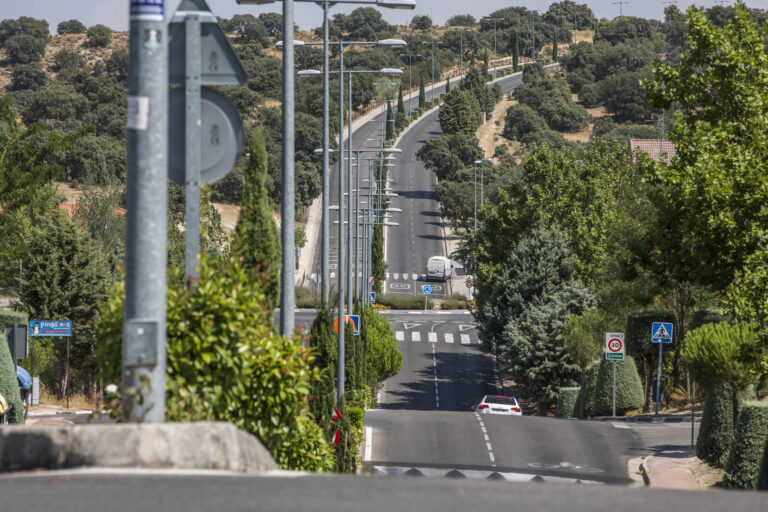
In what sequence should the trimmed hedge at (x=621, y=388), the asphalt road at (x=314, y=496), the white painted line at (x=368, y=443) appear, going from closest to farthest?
1. the asphalt road at (x=314, y=496)
2. the white painted line at (x=368, y=443)
3. the trimmed hedge at (x=621, y=388)

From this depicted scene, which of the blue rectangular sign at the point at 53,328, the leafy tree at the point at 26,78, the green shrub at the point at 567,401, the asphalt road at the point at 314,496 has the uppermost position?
the leafy tree at the point at 26,78

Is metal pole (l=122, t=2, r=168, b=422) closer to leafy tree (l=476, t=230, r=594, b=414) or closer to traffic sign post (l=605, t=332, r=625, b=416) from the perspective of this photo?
traffic sign post (l=605, t=332, r=625, b=416)

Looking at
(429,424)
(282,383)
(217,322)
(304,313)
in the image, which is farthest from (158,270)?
(304,313)

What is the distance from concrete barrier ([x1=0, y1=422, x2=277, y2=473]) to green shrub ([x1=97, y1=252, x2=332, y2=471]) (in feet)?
2.82

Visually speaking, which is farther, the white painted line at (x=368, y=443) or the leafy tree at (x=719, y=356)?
the white painted line at (x=368, y=443)

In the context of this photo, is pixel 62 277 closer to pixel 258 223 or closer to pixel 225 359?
pixel 258 223

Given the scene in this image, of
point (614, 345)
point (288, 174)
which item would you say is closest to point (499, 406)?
point (614, 345)

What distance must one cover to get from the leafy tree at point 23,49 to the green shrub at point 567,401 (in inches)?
6073

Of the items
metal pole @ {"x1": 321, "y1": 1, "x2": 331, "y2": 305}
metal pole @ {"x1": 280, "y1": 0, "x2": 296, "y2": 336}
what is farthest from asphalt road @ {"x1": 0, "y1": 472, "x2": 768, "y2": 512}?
metal pole @ {"x1": 321, "y1": 1, "x2": 331, "y2": 305}

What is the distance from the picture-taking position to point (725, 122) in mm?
19656

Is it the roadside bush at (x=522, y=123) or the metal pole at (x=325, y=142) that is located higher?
the roadside bush at (x=522, y=123)

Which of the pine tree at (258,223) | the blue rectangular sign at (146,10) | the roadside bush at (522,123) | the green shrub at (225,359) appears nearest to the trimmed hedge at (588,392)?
the pine tree at (258,223)

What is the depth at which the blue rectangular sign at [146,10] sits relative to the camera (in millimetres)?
6234

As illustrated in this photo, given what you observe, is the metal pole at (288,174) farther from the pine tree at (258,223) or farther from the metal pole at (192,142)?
the metal pole at (192,142)
